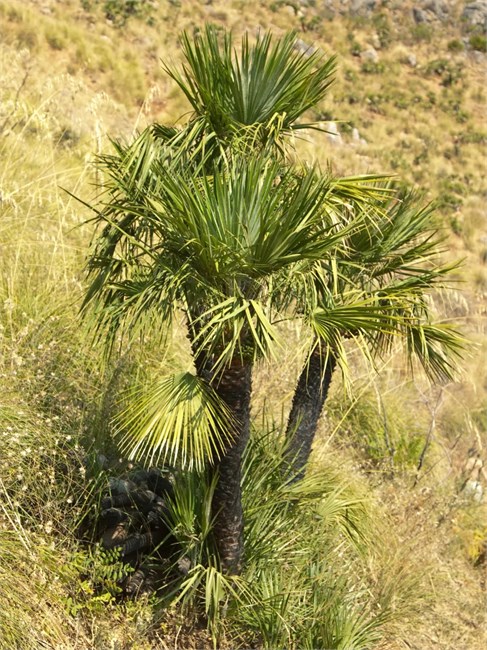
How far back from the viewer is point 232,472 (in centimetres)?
351

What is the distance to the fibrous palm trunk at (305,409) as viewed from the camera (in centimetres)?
420

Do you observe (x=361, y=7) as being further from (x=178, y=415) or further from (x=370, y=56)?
(x=178, y=415)

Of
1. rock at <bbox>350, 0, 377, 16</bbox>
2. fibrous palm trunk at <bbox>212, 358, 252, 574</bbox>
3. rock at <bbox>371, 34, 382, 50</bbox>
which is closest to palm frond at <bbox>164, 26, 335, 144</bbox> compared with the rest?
fibrous palm trunk at <bbox>212, 358, 252, 574</bbox>

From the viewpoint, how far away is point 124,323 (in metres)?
3.22

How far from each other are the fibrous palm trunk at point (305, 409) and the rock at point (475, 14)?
108 feet

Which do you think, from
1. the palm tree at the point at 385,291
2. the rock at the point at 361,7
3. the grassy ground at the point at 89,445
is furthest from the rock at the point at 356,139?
the palm tree at the point at 385,291

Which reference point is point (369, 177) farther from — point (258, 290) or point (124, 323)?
point (124, 323)

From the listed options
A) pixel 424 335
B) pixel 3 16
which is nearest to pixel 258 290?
pixel 424 335

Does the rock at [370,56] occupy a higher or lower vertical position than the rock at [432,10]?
lower

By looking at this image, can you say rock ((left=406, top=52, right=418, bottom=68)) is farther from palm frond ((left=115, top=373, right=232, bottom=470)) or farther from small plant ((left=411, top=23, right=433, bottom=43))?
palm frond ((left=115, top=373, right=232, bottom=470))

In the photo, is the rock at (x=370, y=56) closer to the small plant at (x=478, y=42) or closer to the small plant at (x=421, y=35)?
the small plant at (x=421, y=35)

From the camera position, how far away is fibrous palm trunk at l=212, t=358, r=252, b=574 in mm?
3244

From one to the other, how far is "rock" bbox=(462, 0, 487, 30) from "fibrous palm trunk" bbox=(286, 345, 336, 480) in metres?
33.0

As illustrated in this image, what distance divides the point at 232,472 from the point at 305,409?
0.87 m
